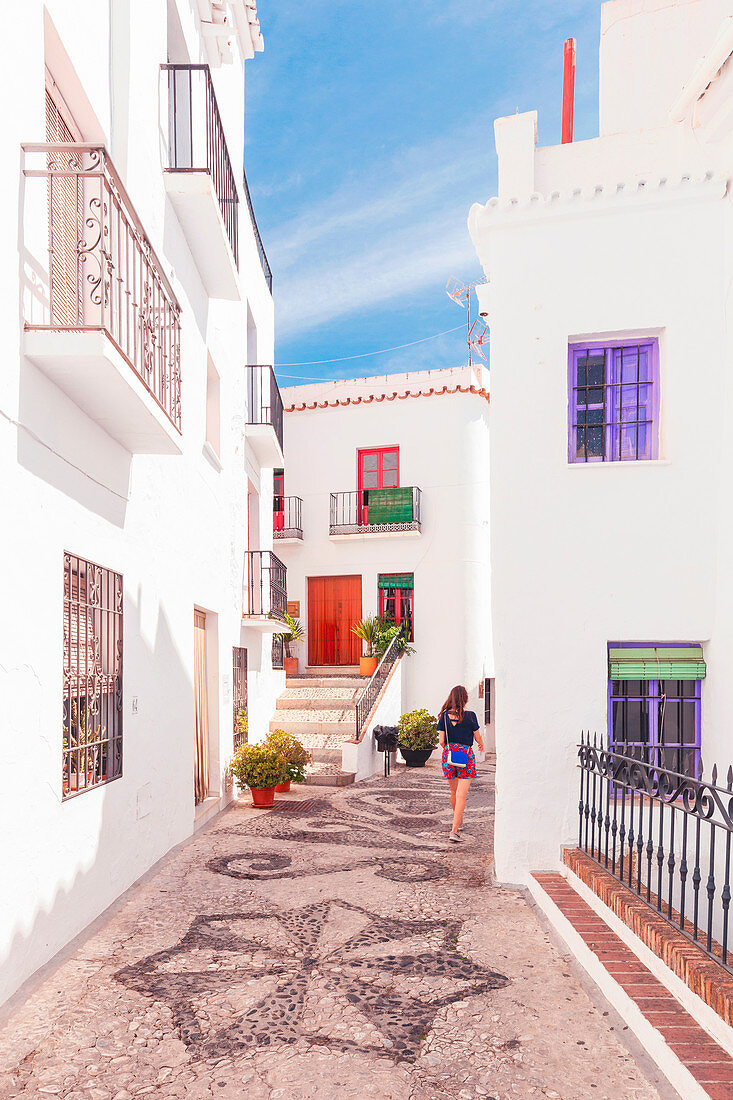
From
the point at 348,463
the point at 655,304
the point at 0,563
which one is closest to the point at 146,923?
the point at 0,563

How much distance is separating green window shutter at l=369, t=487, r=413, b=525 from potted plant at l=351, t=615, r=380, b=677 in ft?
7.66

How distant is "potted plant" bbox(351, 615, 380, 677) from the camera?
17.7 metres

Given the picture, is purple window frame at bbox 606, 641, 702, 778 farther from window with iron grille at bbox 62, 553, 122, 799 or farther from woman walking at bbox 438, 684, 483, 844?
window with iron grille at bbox 62, 553, 122, 799

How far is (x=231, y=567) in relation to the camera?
1123cm

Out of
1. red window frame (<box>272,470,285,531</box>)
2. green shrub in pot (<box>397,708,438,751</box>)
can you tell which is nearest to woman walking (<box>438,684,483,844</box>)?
green shrub in pot (<box>397,708,438,751</box>)

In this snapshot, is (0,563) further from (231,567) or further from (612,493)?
(231,567)

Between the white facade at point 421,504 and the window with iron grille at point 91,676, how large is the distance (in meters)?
12.1

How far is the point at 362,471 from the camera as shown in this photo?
2000cm

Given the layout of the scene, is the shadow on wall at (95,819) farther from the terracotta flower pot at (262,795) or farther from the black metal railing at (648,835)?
the black metal railing at (648,835)

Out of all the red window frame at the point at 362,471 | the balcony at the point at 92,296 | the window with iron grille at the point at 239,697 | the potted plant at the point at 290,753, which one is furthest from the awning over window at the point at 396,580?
the balcony at the point at 92,296

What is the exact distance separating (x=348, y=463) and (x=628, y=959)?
16.3 metres

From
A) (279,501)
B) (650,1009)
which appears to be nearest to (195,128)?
(650,1009)

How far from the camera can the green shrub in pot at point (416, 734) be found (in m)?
15.1

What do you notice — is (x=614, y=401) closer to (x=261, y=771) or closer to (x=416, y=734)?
(x=261, y=771)
